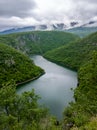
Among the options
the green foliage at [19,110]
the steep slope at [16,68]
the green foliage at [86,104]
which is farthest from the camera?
the steep slope at [16,68]

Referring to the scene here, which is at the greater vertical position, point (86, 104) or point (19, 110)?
point (86, 104)

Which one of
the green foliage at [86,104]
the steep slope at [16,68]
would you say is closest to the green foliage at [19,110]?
the green foliage at [86,104]

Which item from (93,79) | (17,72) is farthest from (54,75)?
A: (93,79)

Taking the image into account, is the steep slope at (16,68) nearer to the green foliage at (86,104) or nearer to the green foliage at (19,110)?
the green foliage at (19,110)

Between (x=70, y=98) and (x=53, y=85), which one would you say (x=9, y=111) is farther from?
(x=53, y=85)

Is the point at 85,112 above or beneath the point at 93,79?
beneath

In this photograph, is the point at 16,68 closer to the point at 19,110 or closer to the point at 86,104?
the point at 19,110

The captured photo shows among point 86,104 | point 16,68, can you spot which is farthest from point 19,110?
point 16,68

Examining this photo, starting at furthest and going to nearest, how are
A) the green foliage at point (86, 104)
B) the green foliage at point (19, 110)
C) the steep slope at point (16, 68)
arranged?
1. the steep slope at point (16, 68)
2. the green foliage at point (19, 110)
3. the green foliage at point (86, 104)
